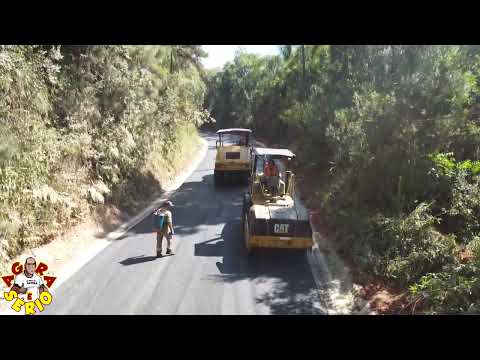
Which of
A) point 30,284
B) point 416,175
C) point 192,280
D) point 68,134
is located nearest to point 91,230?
point 68,134

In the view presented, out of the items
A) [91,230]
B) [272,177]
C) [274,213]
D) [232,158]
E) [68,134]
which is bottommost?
[91,230]

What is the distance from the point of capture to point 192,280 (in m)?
8.53

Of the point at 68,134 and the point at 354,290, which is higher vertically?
the point at 68,134

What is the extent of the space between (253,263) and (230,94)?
5521cm

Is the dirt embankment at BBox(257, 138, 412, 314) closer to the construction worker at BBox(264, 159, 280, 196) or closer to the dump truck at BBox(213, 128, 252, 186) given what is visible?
the construction worker at BBox(264, 159, 280, 196)

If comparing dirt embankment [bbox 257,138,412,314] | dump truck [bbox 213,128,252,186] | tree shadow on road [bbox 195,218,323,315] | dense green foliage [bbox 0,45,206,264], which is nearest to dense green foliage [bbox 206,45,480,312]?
dirt embankment [bbox 257,138,412,314]

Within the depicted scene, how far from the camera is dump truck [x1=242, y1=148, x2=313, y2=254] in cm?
941

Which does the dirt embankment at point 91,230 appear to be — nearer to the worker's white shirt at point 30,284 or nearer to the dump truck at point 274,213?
the worker's white shirt at point 30,284

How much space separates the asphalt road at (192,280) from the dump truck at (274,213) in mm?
666

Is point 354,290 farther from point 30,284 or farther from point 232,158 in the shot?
point 232,158

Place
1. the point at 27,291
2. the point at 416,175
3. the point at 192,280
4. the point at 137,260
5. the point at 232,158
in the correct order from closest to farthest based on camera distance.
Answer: the point at 27,291, the point at 192,280, the point at 137,260, the point at 416,175, the point at 232,158

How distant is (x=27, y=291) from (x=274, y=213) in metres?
5.76

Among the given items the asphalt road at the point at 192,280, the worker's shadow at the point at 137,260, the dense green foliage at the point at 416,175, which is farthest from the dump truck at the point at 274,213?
the worker's shadow at the point at 137,260

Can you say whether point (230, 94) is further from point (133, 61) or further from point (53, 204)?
point (53, 204)
